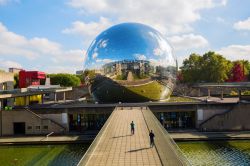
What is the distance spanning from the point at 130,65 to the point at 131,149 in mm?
22080

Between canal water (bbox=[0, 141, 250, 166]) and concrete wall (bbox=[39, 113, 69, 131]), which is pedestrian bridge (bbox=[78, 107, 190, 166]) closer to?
canal water (bbox=[0, 141, 250, 166])

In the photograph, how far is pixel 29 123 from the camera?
1597 inches

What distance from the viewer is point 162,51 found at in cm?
4391

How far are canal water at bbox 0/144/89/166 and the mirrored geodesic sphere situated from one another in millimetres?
10875

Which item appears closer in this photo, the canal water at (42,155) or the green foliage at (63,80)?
the canal water at (42,155)

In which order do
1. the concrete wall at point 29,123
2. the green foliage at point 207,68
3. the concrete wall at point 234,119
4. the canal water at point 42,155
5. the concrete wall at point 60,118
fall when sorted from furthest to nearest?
the green foliage at point 207,68 → the concrete wall at point 60,118 → the concrete wall at point 29,123 → the concrete wall at point 234,119 → the canal water at point 42,155

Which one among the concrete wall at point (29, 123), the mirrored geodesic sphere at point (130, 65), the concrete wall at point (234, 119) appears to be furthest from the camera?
the mirrored geodesic sphere at point (130, 65)

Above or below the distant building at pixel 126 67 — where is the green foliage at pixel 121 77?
below

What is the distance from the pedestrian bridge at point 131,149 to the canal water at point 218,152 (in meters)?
4.44

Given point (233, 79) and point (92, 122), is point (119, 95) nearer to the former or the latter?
point (92, 122)

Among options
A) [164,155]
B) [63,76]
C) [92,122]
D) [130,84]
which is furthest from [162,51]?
[63,76]

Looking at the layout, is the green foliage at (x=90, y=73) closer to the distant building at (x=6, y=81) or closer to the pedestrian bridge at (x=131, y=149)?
the pedestrian bridge at (x=131, y=149)

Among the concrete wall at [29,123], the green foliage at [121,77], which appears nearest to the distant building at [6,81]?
the concrete wall at [29,123]

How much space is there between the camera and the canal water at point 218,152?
25.5m
